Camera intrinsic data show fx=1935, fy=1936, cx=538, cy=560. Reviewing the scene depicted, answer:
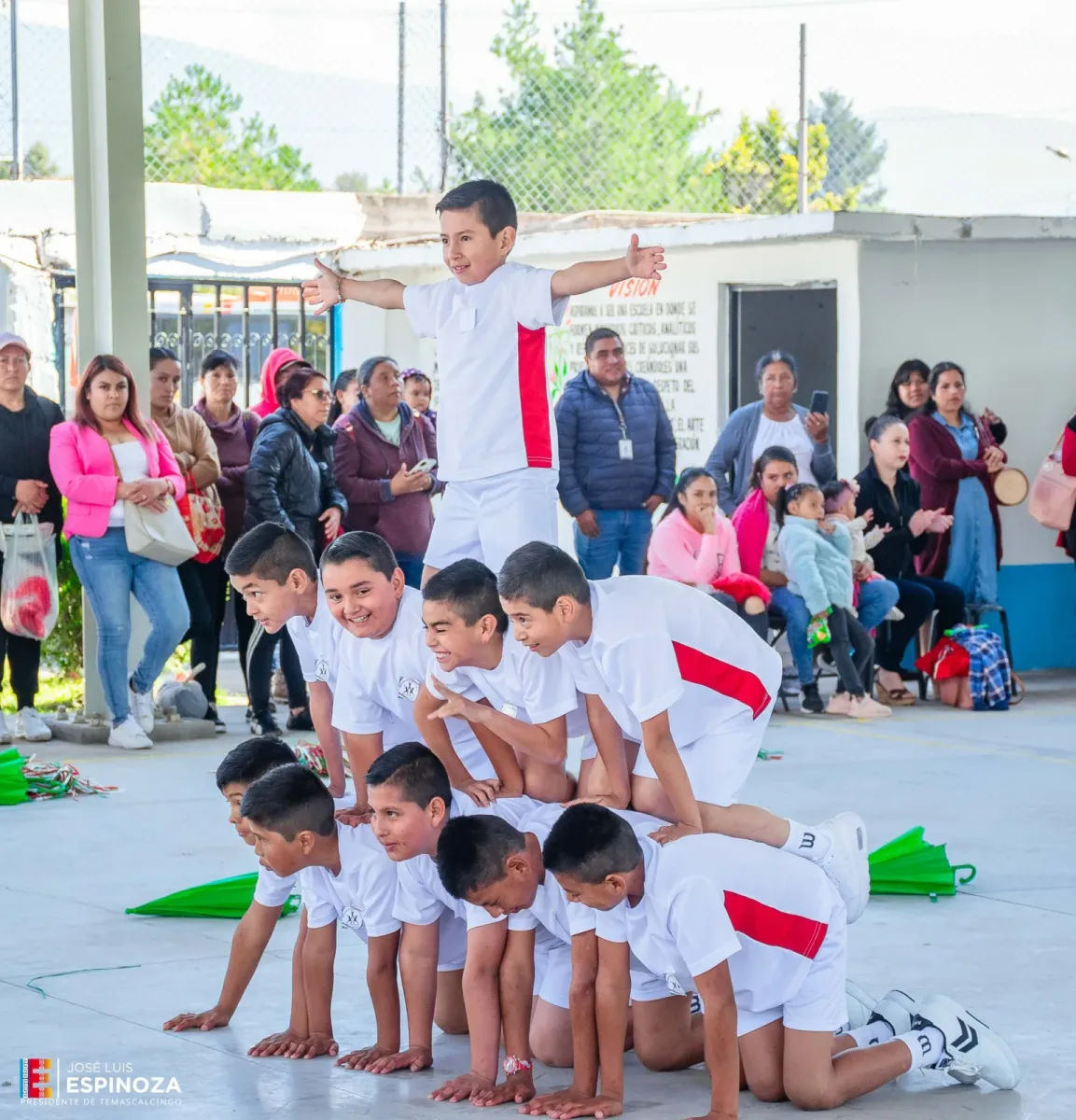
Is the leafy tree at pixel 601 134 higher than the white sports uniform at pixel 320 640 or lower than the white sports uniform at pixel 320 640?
higher

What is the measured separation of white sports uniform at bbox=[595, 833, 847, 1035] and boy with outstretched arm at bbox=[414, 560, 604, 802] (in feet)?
1.72

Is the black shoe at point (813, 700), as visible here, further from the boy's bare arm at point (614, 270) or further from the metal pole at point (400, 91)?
the metal pole at point (400, 91)

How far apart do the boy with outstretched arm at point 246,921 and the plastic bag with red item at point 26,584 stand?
4.43 metres

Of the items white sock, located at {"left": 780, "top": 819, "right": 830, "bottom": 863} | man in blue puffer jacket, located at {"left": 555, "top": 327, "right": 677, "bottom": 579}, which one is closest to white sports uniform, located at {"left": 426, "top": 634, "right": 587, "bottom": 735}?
white sock, located at {"left": 780, "top": 819, "right": 830, "bottom": 863}

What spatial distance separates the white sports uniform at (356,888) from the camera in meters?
4.52

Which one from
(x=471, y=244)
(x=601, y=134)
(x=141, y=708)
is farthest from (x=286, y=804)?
(x=601, y=134)

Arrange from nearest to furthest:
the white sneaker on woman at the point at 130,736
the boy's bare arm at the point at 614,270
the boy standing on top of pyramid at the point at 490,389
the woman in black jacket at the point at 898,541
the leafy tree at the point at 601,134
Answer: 1. the boy's bare arm at the point at 614,270
2. the boy standing on top of pyramid at the point at 490,389
3. the white sneaker on woman at the point at 130,736
4. the woman in black jacket at the point at 898,541
5. the leafy tree at the point at 601,134

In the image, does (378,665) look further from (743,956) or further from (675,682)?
(743,956)

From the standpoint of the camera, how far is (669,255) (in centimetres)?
1286

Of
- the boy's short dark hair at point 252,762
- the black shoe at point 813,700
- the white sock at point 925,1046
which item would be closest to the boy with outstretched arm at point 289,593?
the boy's short dark hair at point 252,762

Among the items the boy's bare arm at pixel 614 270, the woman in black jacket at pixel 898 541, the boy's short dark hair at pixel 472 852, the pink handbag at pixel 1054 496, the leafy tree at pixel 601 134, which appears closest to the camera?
the boy's short dark hair at pixel 472 852

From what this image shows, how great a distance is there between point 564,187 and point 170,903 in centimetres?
2801

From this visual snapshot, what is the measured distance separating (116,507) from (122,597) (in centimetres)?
43

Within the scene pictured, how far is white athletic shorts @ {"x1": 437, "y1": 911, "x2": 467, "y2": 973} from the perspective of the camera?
15.5 feet
